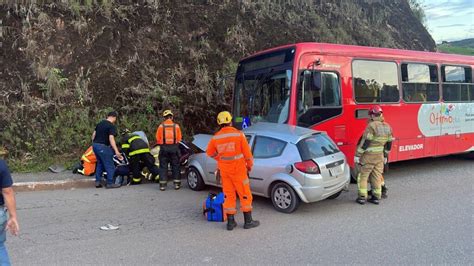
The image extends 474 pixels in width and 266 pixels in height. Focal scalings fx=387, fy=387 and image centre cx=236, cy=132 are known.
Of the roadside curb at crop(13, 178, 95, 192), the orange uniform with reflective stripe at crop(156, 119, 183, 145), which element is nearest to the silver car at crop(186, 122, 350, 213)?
the orange uniform with reflective stripe at crop(156, 119, 183, 145)

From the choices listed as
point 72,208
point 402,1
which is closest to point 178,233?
point 72,208

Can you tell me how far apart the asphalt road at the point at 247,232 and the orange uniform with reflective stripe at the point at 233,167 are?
1.30ft

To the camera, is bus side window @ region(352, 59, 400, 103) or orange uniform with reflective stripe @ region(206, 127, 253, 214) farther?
bus side window @ region(352, 59, 400, 103)

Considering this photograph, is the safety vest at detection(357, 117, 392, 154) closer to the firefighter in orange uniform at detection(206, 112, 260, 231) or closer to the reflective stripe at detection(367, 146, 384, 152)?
the reflective stripe at detection(367, 146, 384, 152)

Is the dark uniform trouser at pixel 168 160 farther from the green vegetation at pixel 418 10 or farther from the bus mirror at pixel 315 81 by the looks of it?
the green vegetation at pixel 418 10

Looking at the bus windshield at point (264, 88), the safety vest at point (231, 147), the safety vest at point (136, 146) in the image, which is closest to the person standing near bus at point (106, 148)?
the safety vest at point (136, 146)

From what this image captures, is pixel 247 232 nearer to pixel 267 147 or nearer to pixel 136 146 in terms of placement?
pixel 267 147

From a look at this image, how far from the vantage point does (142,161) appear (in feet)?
29.4

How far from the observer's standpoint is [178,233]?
5312mm

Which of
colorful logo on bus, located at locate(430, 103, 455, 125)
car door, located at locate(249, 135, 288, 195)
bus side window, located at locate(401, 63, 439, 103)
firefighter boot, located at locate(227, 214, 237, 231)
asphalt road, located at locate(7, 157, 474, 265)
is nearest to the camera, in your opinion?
asphalt road, located at locate(7, 157, 474, 265)

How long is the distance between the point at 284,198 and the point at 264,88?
2830 mm

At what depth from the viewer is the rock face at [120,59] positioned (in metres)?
10.6

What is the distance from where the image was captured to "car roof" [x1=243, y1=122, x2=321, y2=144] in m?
6.46

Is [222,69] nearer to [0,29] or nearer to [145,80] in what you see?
[145,80]
